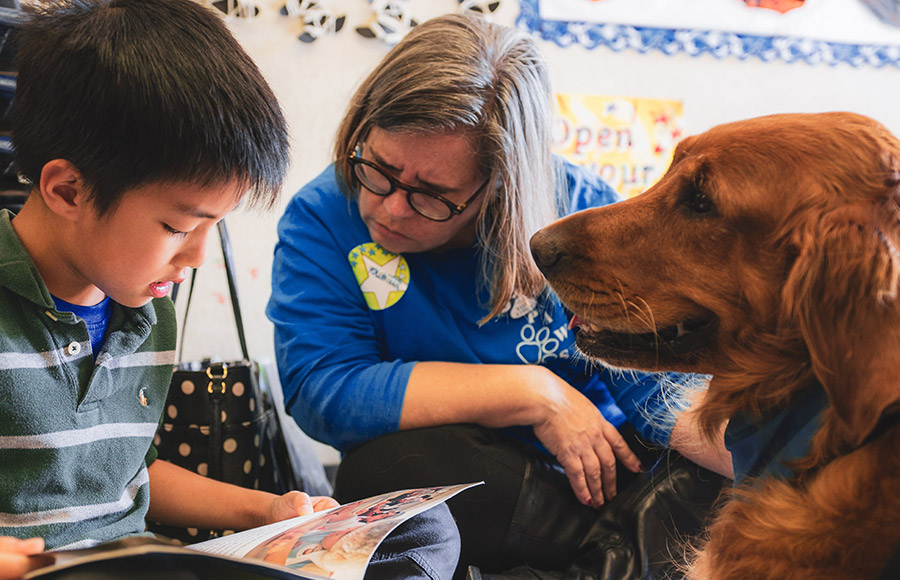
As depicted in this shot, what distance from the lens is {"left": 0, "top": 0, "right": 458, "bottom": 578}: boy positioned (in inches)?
30.6

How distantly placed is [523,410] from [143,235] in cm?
63

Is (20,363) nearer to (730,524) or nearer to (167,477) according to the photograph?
(167,477)

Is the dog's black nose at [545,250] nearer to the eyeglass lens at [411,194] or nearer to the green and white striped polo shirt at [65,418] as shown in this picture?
the eyeglass lens at [411,194]

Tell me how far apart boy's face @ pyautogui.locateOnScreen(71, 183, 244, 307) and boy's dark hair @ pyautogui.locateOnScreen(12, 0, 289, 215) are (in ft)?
0.05

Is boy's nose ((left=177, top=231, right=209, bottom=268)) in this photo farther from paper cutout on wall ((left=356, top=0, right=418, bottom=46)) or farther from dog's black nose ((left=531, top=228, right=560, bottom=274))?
paper cutout on wall ((left=356, top=0, right=418, bottom=46))

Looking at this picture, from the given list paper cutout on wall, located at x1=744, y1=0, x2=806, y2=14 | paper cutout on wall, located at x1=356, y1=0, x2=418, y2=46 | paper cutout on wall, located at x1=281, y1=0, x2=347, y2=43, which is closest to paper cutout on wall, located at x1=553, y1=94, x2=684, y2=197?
paper cutout on wall, located at x1=744, y1=0, x2=806, y2=14

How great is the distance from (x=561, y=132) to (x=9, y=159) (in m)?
1.74

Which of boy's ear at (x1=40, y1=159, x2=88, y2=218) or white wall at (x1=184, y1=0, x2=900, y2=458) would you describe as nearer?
boy's ear at (x1=40, y1=159, x2=88, y2=218)

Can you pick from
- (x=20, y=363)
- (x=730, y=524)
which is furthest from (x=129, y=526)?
(x=730, y=524)

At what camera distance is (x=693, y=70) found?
2.41 m

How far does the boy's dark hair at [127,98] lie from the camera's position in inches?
30.5

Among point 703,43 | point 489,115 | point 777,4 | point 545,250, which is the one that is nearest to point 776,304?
point 545,250

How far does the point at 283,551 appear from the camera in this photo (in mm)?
648

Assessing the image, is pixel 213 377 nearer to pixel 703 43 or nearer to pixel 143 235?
pixel 143 235
